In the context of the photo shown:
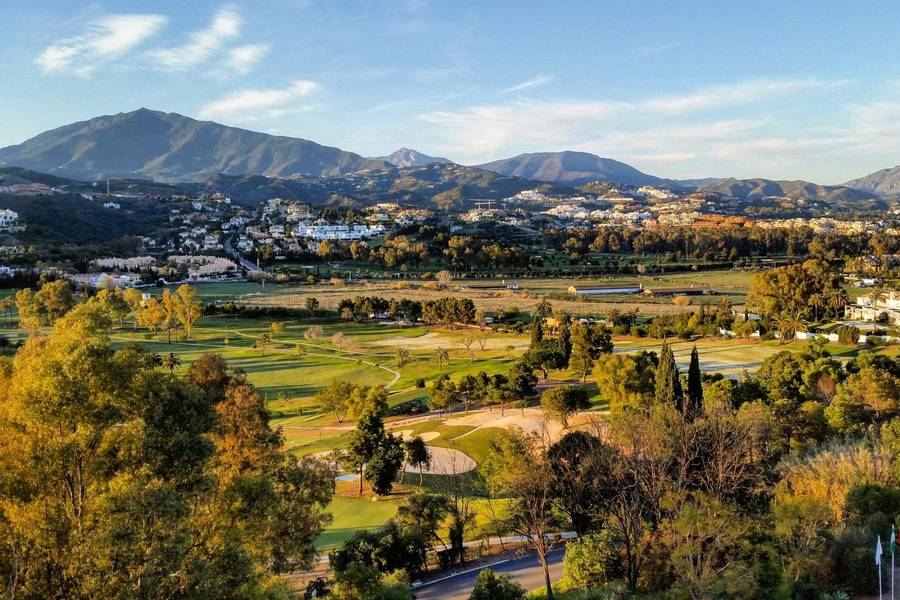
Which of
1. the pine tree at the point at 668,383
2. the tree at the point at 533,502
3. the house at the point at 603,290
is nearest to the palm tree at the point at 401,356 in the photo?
the pine tree at the point at 668,383

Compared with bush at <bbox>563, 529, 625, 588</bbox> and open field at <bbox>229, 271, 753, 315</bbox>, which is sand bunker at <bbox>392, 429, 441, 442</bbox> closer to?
bush at <bbox>563, 529, 625, 588</bbox>

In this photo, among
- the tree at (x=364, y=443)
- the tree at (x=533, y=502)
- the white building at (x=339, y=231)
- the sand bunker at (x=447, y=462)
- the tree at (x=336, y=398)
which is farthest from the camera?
the white building at (x=339, y=231)

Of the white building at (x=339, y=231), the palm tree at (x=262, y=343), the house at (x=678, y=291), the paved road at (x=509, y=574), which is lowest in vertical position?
the paved road at (x=509, y=574)

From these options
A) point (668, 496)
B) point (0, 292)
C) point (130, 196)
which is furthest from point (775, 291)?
point (130, 196)

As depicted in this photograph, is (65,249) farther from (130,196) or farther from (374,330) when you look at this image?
(130,196)

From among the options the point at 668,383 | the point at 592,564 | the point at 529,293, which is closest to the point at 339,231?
the point at 529,293

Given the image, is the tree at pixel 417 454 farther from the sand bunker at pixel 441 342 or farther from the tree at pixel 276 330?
the tree at pixel 276 330

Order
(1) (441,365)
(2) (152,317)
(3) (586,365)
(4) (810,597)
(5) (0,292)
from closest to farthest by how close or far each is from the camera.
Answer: (4) (810,597), (3) (586,365), (1) (441,365), (2) (152,317), (5) (0,292)
